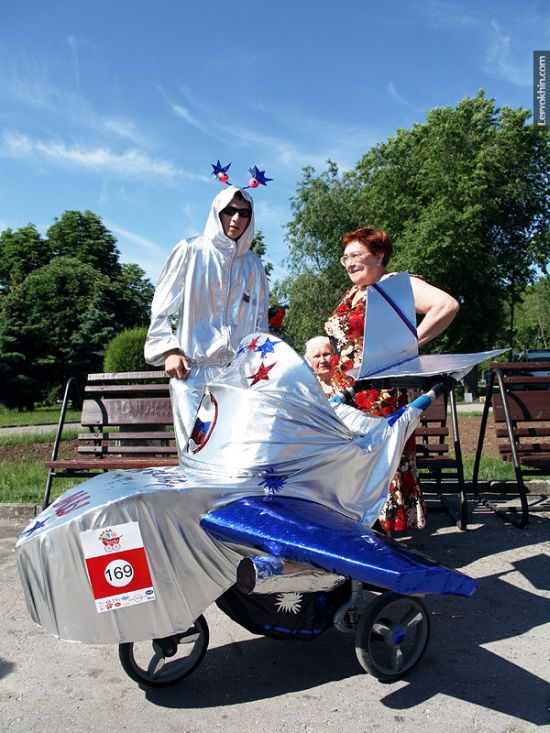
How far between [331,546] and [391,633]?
708mm

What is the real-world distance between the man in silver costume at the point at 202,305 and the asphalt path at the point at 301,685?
1.31 m

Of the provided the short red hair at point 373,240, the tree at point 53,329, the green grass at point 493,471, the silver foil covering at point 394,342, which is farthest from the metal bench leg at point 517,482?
the tree at point 53,329

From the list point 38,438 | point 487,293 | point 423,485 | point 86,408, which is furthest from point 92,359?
point 423,485

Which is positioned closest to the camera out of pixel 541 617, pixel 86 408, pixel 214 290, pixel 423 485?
pixel 541 617

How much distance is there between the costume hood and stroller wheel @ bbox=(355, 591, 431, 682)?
2.30 meters

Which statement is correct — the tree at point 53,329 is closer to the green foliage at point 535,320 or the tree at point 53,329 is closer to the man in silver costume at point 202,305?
the man in silver costume at point 202,305

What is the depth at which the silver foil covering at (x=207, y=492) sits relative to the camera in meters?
2.21

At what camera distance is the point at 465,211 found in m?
26.4

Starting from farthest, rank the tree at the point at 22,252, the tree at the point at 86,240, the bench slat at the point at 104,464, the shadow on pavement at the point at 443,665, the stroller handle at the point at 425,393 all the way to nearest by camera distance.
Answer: the tree at the point at 86,240
the tree at the point at 22,252
the bench slat at the point at 104,464
the stroller handle at the point at 425,393
the shadow on pavement at the point at 443,665

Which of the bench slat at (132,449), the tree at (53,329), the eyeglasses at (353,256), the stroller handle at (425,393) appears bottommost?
the bench slat at (132,449)

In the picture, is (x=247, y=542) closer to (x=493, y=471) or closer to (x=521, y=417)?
(x=521, y=417)

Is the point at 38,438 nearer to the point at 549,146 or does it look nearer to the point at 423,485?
the point at 423,485

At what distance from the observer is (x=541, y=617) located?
3363mm

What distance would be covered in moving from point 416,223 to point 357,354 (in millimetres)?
26446
